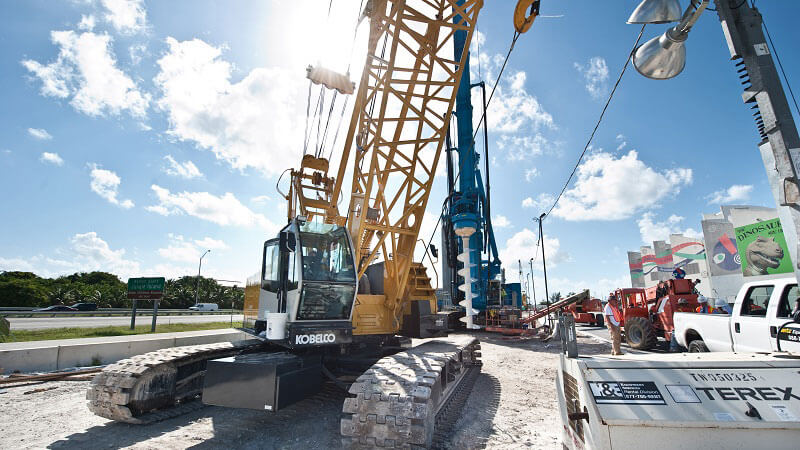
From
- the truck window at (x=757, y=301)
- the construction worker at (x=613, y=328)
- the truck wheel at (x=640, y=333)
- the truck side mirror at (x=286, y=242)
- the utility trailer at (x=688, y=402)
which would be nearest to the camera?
the utility trailer at (x=688, y=402)

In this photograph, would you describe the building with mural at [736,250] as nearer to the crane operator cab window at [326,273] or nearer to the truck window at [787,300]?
the truck window at [787,300]

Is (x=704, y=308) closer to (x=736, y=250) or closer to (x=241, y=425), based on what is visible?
(x=241, y=425)

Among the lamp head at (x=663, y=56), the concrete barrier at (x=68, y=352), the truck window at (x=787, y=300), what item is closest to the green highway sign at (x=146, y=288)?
the concrete barrier at (x=68, y=352)

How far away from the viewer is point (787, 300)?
5.67 meters

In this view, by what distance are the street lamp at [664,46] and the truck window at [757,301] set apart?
16.3ft

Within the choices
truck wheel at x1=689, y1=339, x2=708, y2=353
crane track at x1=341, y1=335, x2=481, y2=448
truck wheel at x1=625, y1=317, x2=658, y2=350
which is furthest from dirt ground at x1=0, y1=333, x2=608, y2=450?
Result: truck wheel at x1=625, y1=317, x2=658, y2=350

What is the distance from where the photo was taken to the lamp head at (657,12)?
10.9 feet

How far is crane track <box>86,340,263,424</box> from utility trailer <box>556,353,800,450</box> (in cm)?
547

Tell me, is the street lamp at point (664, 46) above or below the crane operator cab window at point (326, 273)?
above

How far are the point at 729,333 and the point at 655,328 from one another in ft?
16.6

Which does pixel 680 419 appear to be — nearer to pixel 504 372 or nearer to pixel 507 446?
pixel 507 446

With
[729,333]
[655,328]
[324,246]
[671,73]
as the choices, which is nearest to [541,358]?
[655,328]

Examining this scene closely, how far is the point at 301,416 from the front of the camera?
544 centimetres

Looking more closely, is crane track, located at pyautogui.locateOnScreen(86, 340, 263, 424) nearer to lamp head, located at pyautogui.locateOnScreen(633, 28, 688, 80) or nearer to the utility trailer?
the utility trailer
